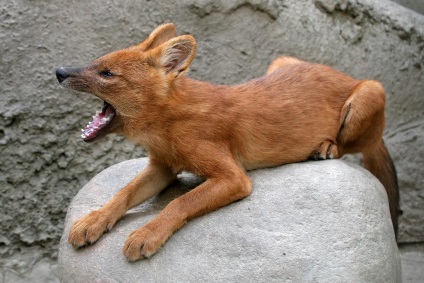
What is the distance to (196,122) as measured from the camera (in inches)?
201

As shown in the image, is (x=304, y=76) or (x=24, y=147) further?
(x=24, y=147)

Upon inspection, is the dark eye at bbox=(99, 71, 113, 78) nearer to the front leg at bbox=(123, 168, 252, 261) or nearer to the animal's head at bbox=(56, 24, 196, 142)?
the animal's head at bbox=(56, 24, 196, 142)

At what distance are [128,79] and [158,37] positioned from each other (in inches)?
23.7

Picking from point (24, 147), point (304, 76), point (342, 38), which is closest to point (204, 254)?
point (304, 76)

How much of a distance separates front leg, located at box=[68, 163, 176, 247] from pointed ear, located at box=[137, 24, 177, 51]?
0.92 meters

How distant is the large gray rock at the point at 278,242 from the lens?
4.53 meters

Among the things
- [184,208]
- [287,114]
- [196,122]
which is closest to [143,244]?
[184,208]

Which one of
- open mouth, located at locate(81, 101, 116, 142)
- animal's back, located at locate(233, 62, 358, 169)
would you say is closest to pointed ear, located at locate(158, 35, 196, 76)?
open mouth, located at locate(81, 101, 116, 142)

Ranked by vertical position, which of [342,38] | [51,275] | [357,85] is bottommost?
[51,275]

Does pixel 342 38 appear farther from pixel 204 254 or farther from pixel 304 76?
Answer: pixel 204 254

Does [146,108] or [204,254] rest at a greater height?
[146,108]

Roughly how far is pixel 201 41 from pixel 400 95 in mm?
2564

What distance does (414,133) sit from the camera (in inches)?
322

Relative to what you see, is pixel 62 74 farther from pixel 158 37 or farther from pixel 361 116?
pixel 361 116
